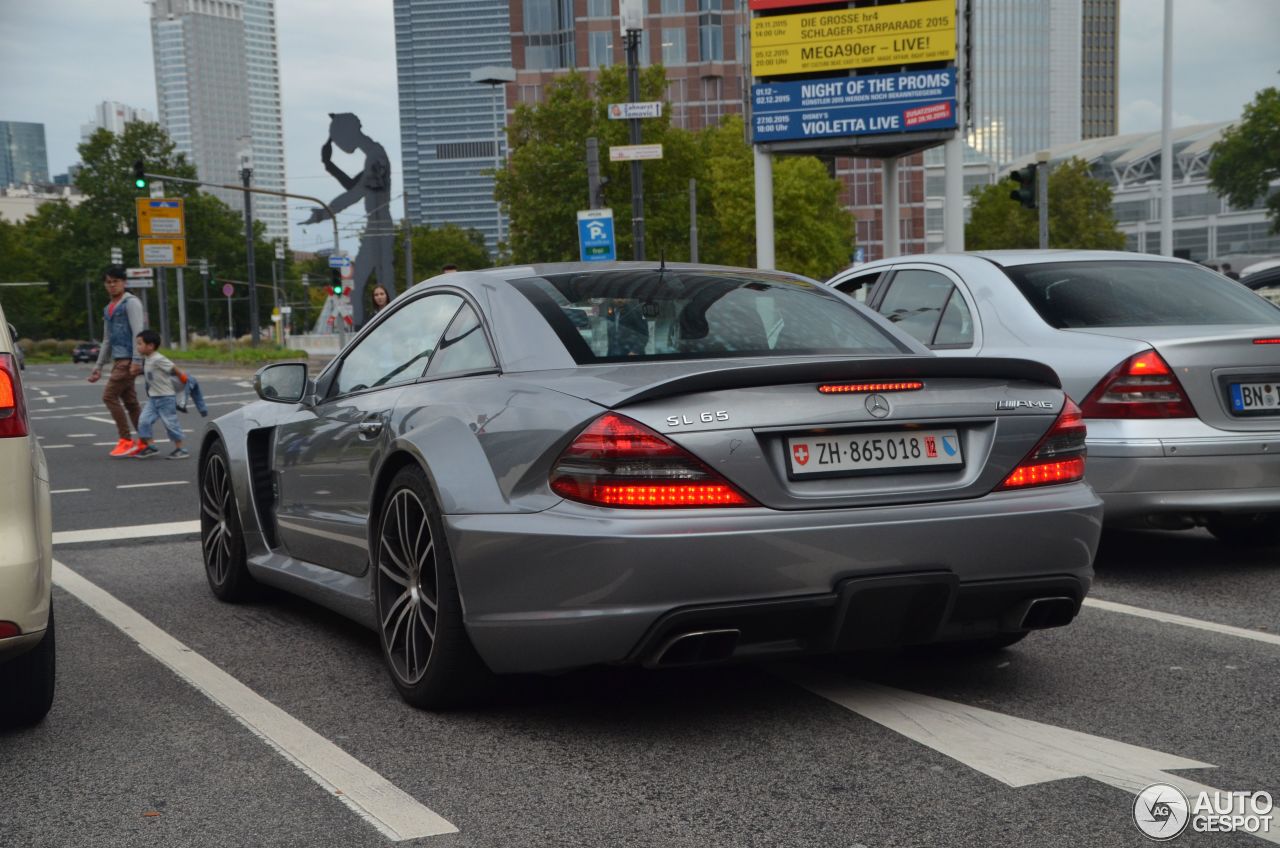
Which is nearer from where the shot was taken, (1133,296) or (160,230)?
(1133,296)

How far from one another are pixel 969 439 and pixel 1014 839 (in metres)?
1.28

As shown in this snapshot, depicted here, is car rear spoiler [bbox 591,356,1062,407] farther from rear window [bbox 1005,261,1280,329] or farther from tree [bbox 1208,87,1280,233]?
tree [bbox 1208,87,1280,233]

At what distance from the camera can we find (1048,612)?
4.14m

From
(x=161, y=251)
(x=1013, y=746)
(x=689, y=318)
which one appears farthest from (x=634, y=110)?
(x=161, y=251)

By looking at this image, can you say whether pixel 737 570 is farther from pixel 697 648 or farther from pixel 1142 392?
pixel 1142 392

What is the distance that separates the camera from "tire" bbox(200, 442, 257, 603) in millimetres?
6266

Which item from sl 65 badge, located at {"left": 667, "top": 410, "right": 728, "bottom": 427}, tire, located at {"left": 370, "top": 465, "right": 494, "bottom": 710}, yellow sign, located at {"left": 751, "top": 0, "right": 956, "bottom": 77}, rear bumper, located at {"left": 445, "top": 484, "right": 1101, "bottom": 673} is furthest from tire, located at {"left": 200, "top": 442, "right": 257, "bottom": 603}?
yellow sign, located at {"left": 751, "top": 0, "right": 956, "bottom": 77}

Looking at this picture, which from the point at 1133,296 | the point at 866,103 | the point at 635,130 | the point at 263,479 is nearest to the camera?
the point at 263,479

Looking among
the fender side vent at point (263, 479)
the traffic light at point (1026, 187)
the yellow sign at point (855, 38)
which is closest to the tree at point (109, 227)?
the yellow sign at point (855, 38)

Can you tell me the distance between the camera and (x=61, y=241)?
102 m

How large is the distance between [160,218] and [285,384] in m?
75.0

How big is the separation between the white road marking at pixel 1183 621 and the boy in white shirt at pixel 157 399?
11.9 metres

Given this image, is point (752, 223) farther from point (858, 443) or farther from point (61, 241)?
point (858, 443)

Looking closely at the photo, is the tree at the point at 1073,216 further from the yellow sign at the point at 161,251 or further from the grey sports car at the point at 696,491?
the grey sports car at the point at 696,491
